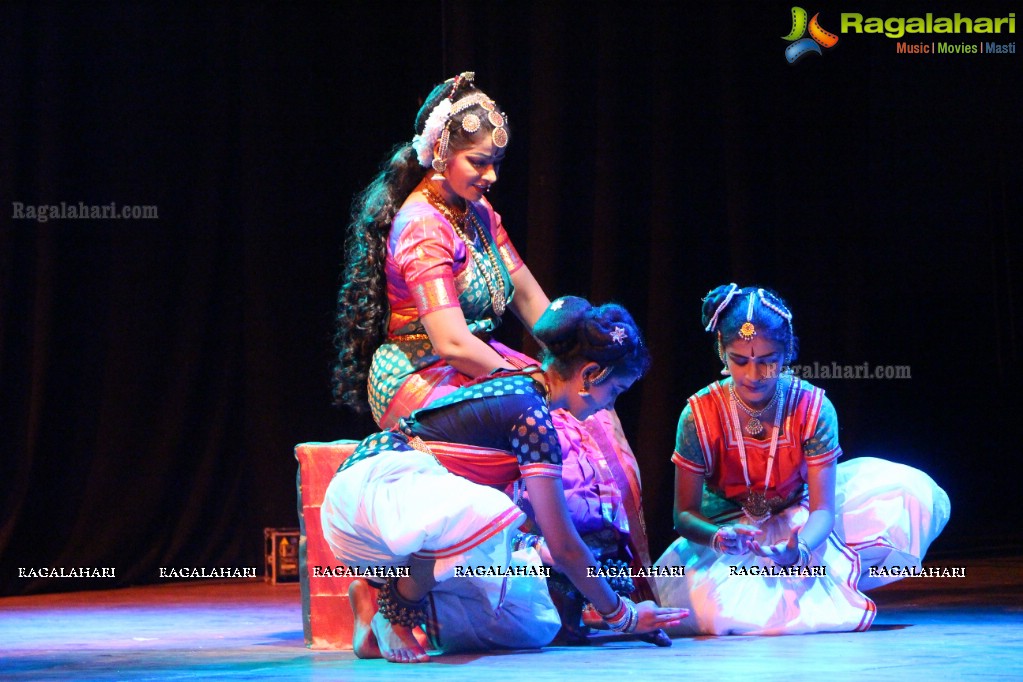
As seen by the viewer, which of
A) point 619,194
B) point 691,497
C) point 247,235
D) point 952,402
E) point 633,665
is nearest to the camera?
point 633,665

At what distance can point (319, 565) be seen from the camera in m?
3.31

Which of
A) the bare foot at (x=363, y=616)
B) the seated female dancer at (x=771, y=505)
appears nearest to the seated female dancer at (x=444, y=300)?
the seated female dancer at (x=771, y=505)

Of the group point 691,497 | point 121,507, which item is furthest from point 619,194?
point 121,507

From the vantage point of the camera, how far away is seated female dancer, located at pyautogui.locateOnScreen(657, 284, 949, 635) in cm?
334

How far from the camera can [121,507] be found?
5.28m

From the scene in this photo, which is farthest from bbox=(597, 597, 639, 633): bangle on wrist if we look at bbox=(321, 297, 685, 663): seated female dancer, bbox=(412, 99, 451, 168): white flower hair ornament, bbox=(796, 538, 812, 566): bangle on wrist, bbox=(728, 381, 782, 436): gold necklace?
bbox=(412, 99, 451, 168): white flower hair ornament

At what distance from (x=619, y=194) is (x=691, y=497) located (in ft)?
5.87

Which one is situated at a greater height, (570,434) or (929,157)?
(929,157)

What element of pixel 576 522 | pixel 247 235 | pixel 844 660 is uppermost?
pixel 247 235

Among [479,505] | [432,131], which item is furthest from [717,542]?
[432,131]

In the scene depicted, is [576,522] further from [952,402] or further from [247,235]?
[952,402]

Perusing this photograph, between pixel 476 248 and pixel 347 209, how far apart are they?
2.18 m

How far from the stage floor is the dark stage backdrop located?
40.0 inches

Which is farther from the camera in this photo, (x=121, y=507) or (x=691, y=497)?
(x=121, y=507)
